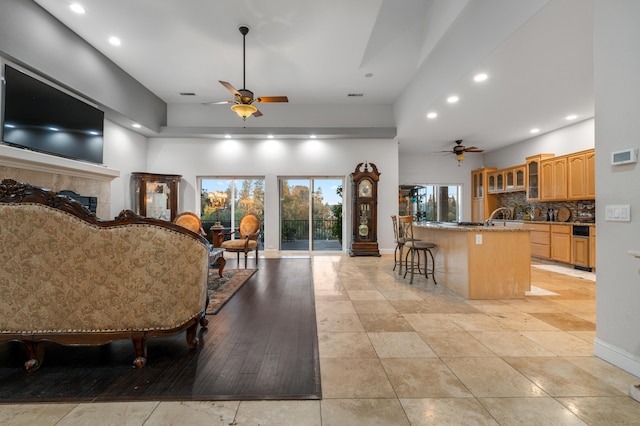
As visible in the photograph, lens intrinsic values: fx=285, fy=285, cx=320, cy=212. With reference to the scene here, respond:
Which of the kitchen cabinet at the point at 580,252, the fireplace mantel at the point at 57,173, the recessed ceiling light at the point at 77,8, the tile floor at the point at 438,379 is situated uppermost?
the recessed ceiling light at the point at 77,8

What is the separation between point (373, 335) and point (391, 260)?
12.9ft

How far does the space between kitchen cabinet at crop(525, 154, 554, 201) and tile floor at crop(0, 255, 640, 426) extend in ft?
13.5

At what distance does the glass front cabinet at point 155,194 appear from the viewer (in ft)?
20.6

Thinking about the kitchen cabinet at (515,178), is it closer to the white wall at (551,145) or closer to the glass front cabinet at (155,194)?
the white wall at (551,145)

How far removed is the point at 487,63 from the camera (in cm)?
341

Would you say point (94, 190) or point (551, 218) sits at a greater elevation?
point (94, 190)

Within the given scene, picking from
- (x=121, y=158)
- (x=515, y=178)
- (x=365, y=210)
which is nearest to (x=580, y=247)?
(x=515, y=178)

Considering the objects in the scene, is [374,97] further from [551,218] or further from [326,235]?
[551,218]

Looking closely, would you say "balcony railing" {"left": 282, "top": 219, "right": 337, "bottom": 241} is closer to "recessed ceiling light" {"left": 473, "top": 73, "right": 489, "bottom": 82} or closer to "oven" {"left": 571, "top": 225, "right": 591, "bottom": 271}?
"recessed ceiling light" {"left": 473, "top": 73, "right": 489, "bottom": 82}

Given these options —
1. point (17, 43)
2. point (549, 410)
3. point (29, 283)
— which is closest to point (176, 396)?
point (29, 283)

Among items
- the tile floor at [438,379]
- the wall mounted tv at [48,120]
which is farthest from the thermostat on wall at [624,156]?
the wall mounted tv at [48,120]

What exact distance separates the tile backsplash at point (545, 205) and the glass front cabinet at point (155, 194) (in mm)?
8411

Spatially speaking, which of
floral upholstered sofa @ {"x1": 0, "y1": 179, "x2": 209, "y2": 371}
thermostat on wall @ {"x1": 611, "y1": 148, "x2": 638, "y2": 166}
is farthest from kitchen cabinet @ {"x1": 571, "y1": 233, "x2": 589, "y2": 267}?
floral upholstered sofa @ {"x1": 0, "y1": 179, "x2": 209, "y2": 371}

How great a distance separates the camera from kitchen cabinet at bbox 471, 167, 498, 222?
25.9 ft
